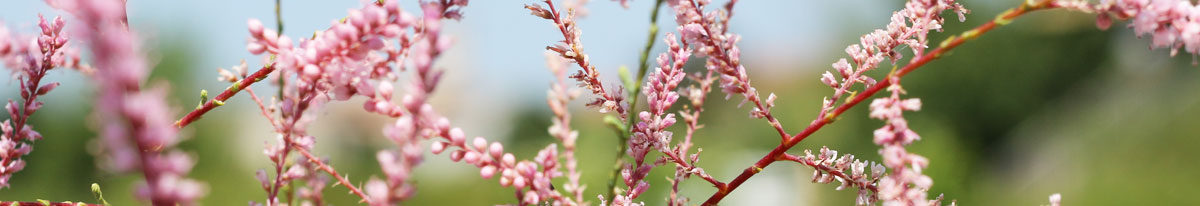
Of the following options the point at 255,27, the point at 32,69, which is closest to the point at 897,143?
the point at 255,27

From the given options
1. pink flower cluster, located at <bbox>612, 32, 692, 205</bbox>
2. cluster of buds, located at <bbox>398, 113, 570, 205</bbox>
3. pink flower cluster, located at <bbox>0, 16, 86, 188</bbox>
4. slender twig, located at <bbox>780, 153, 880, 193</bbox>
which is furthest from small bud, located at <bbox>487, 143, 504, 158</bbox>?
pink flower cluster, located at <bbox>0, 16, 86, 188</bbox>

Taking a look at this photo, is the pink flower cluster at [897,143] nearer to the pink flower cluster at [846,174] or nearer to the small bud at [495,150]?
the pink flower cluster at [846,174]

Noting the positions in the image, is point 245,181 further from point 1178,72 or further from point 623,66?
point 1178,72

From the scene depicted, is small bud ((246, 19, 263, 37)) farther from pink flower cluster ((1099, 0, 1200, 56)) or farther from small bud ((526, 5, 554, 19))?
pink flower cluster ((1099, 0, 1200, 56))

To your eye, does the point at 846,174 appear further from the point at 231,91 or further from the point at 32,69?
the point at 32,69

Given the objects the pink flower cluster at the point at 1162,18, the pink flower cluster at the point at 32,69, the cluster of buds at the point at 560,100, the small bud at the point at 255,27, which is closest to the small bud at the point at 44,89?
the pink flower cluster at the point at 32,69

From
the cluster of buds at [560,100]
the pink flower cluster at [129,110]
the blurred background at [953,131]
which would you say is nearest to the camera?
the pink flower cluster at [129,110]
